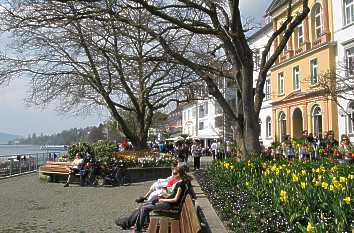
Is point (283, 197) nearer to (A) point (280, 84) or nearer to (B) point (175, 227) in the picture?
(B) point (175, 227)

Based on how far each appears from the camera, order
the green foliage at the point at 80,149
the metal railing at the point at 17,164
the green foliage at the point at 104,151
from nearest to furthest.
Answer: the green foliage at the point at 104,151
the green foliage at the point at 80,149
the metal railing at the point at 17,164

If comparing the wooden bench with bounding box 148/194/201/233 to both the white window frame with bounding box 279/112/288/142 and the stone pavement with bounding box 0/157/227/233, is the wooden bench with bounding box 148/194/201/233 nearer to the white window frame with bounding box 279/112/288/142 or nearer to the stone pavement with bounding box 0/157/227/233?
the stone pavement with bounding box 0/157/227/233

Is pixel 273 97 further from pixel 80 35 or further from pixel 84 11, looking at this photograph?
pixel 84 11

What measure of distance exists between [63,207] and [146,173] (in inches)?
351

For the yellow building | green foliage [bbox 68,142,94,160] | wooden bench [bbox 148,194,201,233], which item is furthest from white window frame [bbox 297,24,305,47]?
wooden bench [bbox 148,194,201,233]

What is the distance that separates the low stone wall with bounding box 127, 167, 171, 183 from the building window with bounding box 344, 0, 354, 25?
1907 centimetres

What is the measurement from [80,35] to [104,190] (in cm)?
681

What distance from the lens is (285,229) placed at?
229 inches

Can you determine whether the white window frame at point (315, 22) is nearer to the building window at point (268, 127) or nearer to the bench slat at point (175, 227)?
the building window at point (268, 127)

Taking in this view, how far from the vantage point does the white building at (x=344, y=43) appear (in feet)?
109

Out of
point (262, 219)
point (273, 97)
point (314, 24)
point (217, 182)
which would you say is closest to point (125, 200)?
point (217, 182)

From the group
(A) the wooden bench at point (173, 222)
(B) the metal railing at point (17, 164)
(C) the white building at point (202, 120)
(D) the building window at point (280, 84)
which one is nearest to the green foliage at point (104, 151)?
(B) the metal railing at point (17, 164)

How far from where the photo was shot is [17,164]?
27.7 metres

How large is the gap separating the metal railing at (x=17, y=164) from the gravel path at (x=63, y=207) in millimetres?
7517
